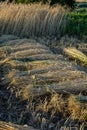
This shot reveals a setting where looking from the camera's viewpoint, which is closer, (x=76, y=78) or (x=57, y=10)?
(x=76, y=78)

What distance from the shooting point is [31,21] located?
34.6ft

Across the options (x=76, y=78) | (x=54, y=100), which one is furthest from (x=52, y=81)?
(x=54, y=100)

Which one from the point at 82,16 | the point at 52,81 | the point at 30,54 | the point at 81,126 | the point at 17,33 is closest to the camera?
the point at 81,126

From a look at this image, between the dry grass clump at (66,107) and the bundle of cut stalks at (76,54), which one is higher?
the dry grass clump at (66,107)

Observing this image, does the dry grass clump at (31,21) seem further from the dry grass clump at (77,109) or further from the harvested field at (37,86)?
the dry grass clump at (77,109)

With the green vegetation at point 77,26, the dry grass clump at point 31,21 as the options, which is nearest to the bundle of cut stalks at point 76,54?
the dry grass clump at point 31,21

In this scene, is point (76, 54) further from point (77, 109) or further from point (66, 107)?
point (77, 109)

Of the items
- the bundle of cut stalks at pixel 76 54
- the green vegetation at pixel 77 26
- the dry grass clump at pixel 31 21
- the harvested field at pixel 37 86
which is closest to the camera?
the harvested field at pixel 37 86

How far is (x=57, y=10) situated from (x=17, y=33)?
1.40m

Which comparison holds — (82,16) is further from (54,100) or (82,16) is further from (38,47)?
(54,100)

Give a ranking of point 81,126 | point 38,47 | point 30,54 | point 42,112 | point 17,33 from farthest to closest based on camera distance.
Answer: point 17,33 < point 38,47 < point 30,54 < point 42,112 < point 81,126

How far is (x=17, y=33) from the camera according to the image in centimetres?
1035

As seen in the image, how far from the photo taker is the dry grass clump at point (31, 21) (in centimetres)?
1034

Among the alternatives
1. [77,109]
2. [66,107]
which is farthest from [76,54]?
[77,109]
